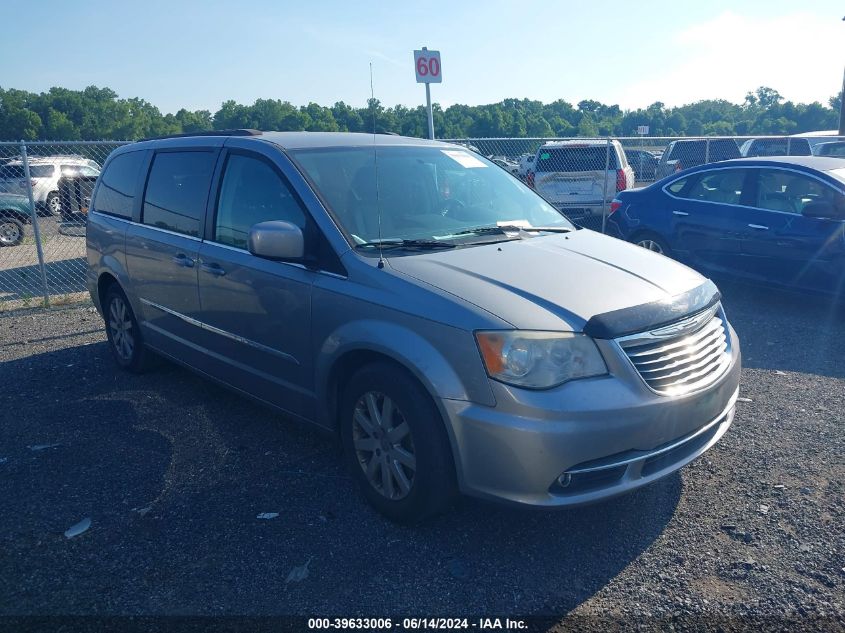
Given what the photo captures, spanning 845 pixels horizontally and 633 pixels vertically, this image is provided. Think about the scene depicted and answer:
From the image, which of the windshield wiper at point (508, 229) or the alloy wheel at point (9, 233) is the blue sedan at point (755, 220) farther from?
the alloy wheel at point (9, 233)

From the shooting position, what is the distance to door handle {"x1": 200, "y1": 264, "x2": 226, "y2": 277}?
439 cm

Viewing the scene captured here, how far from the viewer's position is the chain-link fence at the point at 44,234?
914 centimetres

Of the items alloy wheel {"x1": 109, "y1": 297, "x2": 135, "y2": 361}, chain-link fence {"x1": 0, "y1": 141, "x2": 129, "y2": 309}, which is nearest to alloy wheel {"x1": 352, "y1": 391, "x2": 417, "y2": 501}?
alloy wheel {"x1": 109, "y1": 297, "x2": 135, "y2": 361}

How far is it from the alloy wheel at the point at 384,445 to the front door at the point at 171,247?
1.70 m

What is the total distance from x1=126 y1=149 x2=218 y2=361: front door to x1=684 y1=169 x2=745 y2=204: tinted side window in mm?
5838

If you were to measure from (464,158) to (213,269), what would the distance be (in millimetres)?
1821

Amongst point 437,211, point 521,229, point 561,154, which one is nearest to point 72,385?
point 437,211

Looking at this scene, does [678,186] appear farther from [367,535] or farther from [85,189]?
[85,189]

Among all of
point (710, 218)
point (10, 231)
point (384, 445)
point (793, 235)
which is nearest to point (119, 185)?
point (384, 445)

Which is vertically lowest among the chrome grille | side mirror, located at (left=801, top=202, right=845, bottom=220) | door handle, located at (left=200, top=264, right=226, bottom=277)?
the chrome grille

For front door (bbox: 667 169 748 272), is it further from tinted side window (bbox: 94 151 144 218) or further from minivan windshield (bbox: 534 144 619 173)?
tinted side window (bbox: 94 151 144 218)

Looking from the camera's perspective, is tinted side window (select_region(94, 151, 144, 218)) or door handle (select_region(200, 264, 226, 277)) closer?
door handle (select_region(200, 264, 226, 277))

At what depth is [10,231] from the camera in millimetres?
15023

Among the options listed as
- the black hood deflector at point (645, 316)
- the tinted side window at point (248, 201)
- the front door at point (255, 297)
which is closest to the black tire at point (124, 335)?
the front door at point (255, 297)
